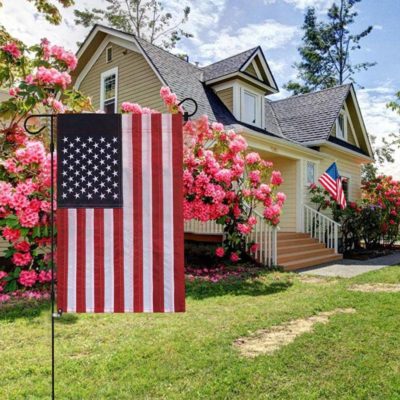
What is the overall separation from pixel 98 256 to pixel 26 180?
94cm

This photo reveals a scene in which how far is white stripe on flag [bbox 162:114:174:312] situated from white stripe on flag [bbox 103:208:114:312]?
0.36m

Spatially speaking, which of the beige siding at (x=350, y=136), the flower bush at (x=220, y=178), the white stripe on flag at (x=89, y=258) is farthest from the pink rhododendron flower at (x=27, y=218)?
the beige siding at (x=350, y=136)

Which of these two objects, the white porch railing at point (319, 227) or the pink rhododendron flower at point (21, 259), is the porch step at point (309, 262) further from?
the pink rhododendron flower at point (21, 259)

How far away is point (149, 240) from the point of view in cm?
275

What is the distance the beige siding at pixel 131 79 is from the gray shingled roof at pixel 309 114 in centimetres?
576

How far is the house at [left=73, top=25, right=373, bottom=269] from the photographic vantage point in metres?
12.7

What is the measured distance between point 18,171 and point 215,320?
3139 millimetres

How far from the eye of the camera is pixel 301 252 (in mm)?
11445

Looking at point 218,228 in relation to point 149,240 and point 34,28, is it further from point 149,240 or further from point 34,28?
point 149,240

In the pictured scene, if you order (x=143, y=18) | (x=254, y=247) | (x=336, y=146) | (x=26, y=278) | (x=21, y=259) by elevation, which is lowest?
(x=254, y=247)

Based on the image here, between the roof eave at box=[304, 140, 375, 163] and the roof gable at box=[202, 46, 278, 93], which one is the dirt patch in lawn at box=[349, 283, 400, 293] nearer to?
the roof eave at box=[304, 140, 375, 163]

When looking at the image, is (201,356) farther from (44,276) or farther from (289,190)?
(289,190)

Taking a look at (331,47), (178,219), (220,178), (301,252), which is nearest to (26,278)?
(178,219)

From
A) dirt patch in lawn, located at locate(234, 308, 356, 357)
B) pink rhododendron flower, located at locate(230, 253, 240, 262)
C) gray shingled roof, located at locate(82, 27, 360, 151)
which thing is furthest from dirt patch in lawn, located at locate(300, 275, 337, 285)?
gray shingled roof, located at locate(82, 27, 360, 151)
